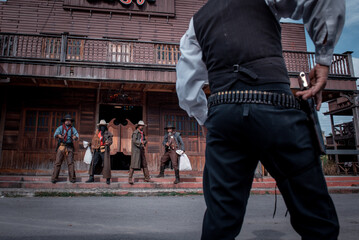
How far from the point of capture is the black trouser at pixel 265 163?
107 cm

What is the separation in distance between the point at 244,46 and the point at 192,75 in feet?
1.29

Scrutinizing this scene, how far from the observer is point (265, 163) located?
3.93 ft

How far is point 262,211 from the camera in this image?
4.23 metres

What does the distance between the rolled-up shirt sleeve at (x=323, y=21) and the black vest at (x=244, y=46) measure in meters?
0.12

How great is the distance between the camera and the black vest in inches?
47.9

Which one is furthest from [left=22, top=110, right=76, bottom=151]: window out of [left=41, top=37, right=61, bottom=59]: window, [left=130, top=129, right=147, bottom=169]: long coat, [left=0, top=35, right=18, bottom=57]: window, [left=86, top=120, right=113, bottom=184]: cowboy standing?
[left=130, top=129, right=147, bottom=169]: long coat

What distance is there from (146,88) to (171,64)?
143cm

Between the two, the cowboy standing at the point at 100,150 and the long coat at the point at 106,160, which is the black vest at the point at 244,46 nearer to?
the long coat at the point at 106,160

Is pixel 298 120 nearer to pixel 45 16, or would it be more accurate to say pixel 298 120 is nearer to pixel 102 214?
pixel 102 214

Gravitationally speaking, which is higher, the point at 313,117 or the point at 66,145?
the point at 66,145

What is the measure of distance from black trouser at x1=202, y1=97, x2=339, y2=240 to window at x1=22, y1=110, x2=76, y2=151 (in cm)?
1045

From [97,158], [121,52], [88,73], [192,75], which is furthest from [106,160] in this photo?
[192,75]

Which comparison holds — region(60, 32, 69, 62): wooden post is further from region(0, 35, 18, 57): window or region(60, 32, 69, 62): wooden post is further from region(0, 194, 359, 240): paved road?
region(0, 194, 359, 240): paved road

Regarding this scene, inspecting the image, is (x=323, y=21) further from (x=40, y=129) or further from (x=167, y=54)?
(x=40, y=129)
